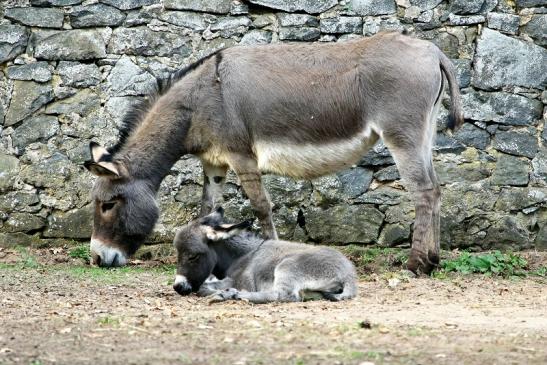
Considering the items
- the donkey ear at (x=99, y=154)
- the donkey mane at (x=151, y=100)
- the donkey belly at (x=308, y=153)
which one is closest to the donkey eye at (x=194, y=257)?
the donkey belly at (x=308, y=153)

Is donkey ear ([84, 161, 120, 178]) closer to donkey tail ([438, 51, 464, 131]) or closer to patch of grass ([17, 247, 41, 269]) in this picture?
patch of grass ([17, 247, 41, 269])

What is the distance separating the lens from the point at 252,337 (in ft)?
16.1

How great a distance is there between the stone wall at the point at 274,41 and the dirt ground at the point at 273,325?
1959mm

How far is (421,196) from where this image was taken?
8.12 m

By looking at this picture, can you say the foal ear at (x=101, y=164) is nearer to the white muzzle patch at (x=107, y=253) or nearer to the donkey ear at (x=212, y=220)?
the white muzzle patch at (x=107, y=253)

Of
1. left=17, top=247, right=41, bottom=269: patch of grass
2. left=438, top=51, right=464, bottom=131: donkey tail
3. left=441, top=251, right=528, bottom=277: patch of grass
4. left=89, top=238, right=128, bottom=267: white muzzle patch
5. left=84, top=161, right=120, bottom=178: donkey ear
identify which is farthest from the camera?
left=17, top=247, right=41, bottom=269: patch of grass

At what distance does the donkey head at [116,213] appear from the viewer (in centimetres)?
799

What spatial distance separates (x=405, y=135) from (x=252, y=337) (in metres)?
3.55

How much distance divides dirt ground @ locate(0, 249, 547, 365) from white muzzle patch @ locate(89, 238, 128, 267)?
155 millimetres

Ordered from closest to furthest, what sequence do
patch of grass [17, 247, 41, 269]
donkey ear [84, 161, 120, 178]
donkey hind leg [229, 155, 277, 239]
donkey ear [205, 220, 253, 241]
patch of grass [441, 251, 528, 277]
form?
donkey ear [205, 220, 253, 241] < donkey ear [84, 161, 120, 178] < donkey hind leg [229, 155, 277, 239] < patch of grass [441, 251, 528, 277] < patch of grass [17, 247, 41, 269]

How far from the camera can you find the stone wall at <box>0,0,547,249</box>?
9828 millimetres

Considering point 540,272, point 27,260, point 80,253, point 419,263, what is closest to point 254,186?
point 419,263

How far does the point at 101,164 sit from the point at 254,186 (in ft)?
4.37

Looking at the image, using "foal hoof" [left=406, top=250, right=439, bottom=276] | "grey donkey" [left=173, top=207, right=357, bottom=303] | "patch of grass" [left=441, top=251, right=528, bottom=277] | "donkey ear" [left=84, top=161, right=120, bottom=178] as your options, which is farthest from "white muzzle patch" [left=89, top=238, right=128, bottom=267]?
"patch of grass" [left=441, top=251, right=528, bottom=277]
